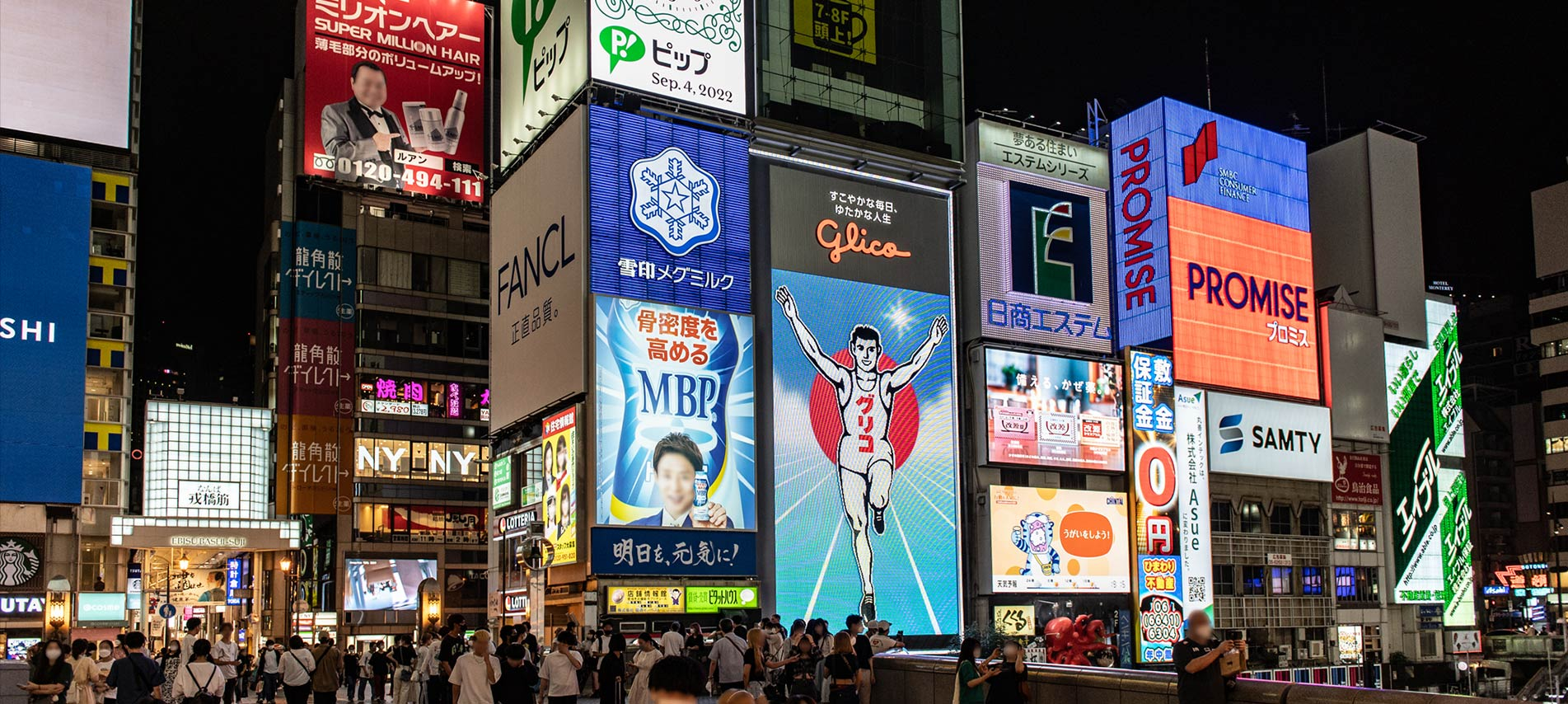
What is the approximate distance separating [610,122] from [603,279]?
4850 mm

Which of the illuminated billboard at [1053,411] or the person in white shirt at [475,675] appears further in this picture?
the illuminated billboard at [1053,411]

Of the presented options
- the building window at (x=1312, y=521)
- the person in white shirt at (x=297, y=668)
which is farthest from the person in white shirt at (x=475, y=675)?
the building window at (x=1312, y=521)

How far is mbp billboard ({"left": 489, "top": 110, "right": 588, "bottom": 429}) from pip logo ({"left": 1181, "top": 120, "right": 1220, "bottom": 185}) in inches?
1018

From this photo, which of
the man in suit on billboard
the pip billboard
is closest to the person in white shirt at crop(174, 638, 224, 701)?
the pip billboard

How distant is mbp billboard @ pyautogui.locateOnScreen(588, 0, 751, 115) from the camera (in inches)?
1649

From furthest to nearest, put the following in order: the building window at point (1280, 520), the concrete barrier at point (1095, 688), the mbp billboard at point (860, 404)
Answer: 1. the building window at point (1280, 520)
2. the mbp billboard at point (860, 404)
3. the concrete barrier at point (1095, 688)

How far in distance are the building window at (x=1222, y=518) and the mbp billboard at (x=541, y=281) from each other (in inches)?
1150

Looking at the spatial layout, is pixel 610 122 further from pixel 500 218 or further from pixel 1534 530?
pixel 1534 530

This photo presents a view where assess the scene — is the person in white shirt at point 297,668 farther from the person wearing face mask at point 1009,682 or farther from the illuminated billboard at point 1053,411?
the illuminated billboard at point 1053,411

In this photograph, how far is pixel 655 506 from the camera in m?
39.8

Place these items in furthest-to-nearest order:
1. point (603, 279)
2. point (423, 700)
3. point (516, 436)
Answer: point (516, 436), point (603, 279), point (423, 700)

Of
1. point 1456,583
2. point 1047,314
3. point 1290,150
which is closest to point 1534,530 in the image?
point 1456,583

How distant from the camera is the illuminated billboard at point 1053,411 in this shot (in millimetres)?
49156

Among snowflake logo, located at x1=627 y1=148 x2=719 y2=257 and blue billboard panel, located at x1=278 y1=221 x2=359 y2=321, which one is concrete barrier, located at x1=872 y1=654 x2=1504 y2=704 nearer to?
snowflake logo, located at x1=627 y1=148 x2=719 y2=257
